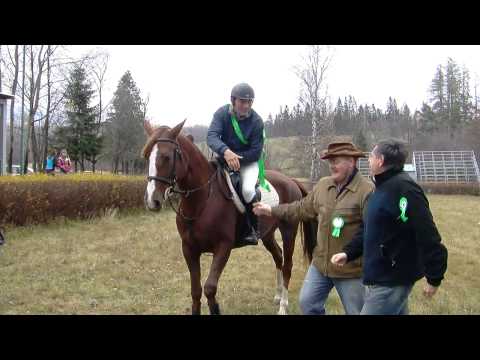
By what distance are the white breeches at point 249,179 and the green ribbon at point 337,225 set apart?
151cm

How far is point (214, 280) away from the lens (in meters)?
4.46

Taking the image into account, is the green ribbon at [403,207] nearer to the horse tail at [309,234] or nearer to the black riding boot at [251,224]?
the black riding boot at [251,224]

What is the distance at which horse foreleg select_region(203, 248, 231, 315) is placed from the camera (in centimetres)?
442

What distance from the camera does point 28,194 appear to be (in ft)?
35.8

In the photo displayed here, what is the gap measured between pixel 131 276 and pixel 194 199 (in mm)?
3801

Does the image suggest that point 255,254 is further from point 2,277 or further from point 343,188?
point 343,188

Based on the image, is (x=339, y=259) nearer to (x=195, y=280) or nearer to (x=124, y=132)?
(x=195, y=280)

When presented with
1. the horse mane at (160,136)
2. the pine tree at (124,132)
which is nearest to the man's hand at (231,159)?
the horse mane at (160,136)

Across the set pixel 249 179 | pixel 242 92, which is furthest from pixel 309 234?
pixel 242 92

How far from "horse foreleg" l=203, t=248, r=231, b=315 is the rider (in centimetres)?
63

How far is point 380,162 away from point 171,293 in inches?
187

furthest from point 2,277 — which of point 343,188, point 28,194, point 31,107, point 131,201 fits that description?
point 31,107

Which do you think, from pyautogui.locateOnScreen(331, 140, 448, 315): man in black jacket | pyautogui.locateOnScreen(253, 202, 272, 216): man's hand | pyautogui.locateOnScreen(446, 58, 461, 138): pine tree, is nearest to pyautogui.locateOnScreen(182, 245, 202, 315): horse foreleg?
pyautogui.locateOnScreen(253, 202, 272, 216): man's hand

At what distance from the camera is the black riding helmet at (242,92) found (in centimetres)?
501
